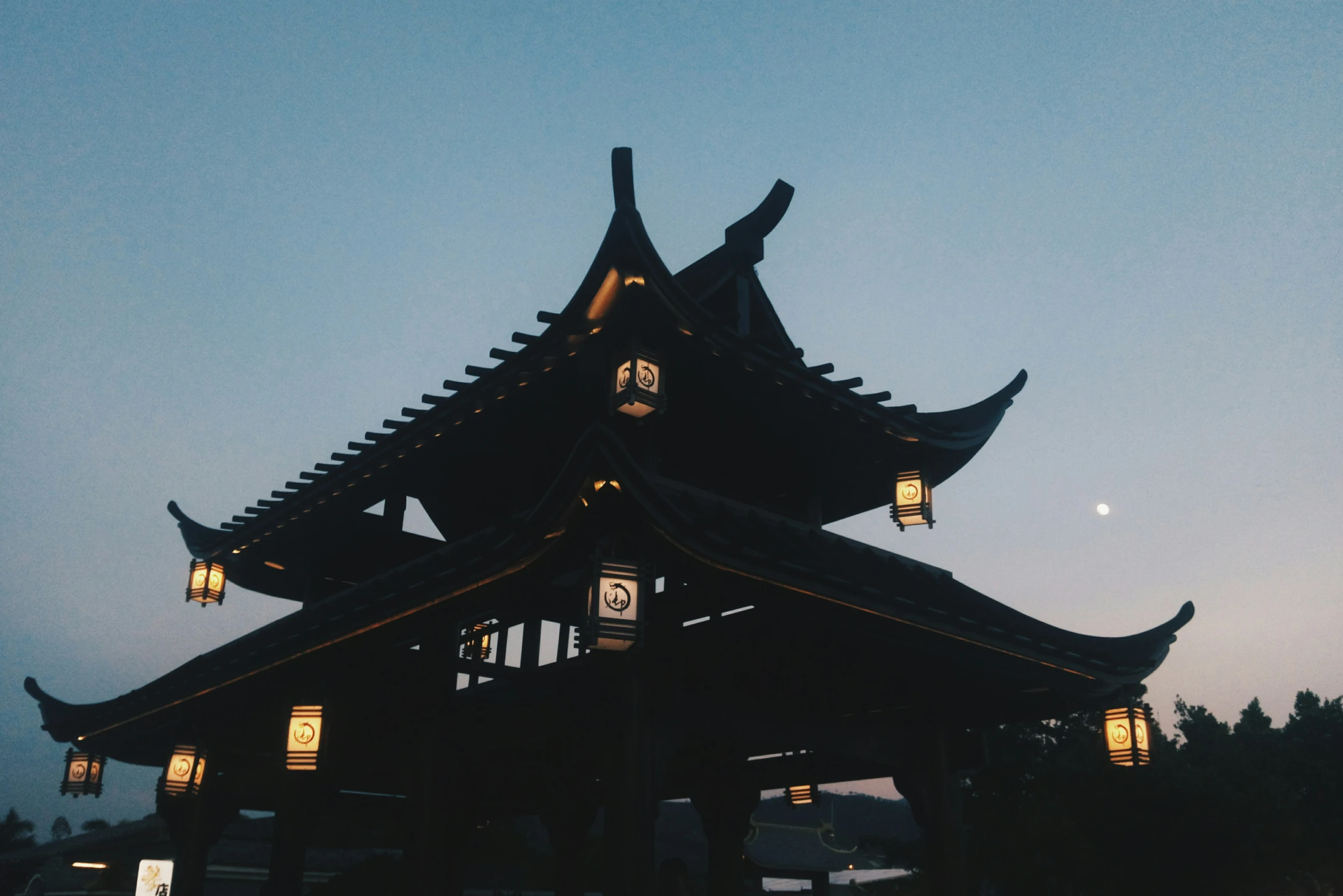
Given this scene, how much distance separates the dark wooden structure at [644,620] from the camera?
27.2ft

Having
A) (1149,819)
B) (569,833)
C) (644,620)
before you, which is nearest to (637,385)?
(644,620)

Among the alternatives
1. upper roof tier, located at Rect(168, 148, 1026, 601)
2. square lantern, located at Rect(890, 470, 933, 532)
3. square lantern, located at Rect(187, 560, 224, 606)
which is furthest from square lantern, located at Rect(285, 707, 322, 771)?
square lantern, located at Rect(890, 470, 933, 532)

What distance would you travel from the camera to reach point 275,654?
10.8 m

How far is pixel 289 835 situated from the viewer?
44.1ft

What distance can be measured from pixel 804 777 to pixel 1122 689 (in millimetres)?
3992

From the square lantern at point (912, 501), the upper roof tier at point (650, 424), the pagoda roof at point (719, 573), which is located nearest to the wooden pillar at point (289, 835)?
the pagoda roof at point (719, 573)

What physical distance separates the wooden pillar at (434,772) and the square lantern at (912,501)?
5757 mm

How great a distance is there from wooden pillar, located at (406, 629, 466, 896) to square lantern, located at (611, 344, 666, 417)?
4055mm

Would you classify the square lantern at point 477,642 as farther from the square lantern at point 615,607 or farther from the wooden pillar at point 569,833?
the square lantern at point 615,607

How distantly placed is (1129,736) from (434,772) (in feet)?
26.7

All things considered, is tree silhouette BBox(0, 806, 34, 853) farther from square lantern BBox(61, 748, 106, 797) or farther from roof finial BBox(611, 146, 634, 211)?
roof finial BBox(611, 146, 634, 211)

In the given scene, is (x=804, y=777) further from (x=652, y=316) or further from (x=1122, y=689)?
(x=652, y=316)

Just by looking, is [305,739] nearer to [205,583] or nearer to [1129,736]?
[205,583]

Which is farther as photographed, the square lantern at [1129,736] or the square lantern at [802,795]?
the square lantern at [802,795]
